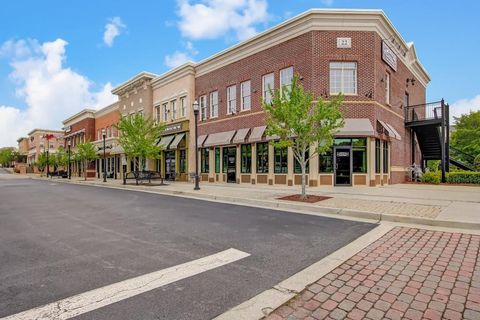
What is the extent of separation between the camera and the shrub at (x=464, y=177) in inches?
701

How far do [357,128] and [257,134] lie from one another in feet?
20.9

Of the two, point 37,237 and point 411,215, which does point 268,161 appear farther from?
point 37,237

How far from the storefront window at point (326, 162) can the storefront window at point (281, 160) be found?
Result: 90.3 inches

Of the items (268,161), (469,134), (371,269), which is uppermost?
(469,134)

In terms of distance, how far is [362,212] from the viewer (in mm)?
8312

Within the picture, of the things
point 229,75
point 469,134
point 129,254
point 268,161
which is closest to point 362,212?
point 129,254

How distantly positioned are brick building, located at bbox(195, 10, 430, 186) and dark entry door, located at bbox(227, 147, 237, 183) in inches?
3.0

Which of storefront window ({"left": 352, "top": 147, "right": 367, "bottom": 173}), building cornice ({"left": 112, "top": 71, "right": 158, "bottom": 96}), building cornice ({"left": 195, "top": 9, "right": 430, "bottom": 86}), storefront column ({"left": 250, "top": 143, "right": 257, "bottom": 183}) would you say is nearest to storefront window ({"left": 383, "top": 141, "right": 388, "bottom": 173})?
storefront window ({"left": 352, "top": 147, "right": 367, "bottom": 173})

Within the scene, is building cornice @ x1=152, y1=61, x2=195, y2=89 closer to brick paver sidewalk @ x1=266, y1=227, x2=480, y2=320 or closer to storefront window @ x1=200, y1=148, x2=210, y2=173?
storefront window @ x1=200, y1=148, x2=210, y2=173

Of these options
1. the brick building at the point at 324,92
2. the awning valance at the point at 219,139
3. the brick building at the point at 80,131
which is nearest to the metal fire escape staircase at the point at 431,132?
the brick building at the point at 324,92

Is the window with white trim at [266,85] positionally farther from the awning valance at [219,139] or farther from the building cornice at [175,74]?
the building cornice at [175,74]

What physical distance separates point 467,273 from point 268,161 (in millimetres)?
16065

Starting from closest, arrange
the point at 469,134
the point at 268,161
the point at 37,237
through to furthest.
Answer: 1. the point at 37,237
2. the point at 268,161
3. the point at 469,134

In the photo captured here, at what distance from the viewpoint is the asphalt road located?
3.34 m
